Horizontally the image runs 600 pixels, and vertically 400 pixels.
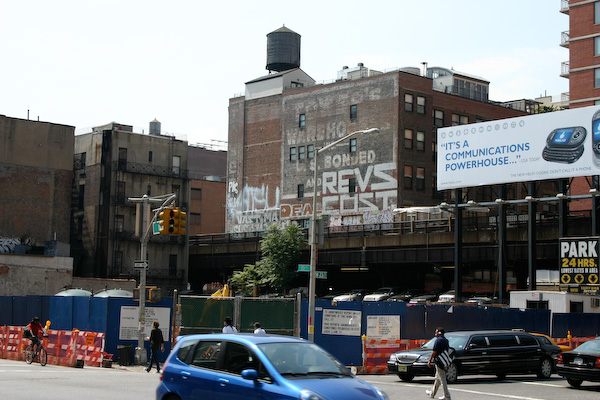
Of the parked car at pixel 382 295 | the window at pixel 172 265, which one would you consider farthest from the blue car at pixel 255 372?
the window at pixel 172 265

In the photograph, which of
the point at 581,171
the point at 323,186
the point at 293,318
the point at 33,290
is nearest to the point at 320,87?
the point at 323,186

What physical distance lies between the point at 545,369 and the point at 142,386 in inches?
541

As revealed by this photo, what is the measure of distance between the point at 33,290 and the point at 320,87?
4260 cm

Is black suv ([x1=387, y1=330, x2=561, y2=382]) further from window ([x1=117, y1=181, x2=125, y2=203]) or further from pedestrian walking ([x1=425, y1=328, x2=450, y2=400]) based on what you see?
window ([x1=117, y1=181, x2=125, y2=203])

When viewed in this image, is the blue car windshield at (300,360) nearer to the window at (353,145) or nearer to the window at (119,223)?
the window at (119,223)

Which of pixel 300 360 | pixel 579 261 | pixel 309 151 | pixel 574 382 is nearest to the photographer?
pixel 300 360

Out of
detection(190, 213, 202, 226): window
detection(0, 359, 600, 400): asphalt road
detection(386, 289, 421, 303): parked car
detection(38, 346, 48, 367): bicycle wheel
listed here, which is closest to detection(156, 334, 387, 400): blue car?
detection(0, 359, 600, 400): asphalt road

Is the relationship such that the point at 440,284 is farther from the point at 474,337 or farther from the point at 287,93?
the point at 474,337

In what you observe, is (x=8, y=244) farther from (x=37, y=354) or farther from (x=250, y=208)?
(x=37, y=354)

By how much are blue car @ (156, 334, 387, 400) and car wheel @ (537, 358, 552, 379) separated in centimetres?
1640

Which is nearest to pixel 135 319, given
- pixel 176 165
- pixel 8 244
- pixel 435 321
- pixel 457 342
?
pixel 435 321

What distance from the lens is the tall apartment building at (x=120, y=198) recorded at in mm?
82438

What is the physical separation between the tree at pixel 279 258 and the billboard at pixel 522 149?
78.8 ft

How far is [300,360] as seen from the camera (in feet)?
42.0
